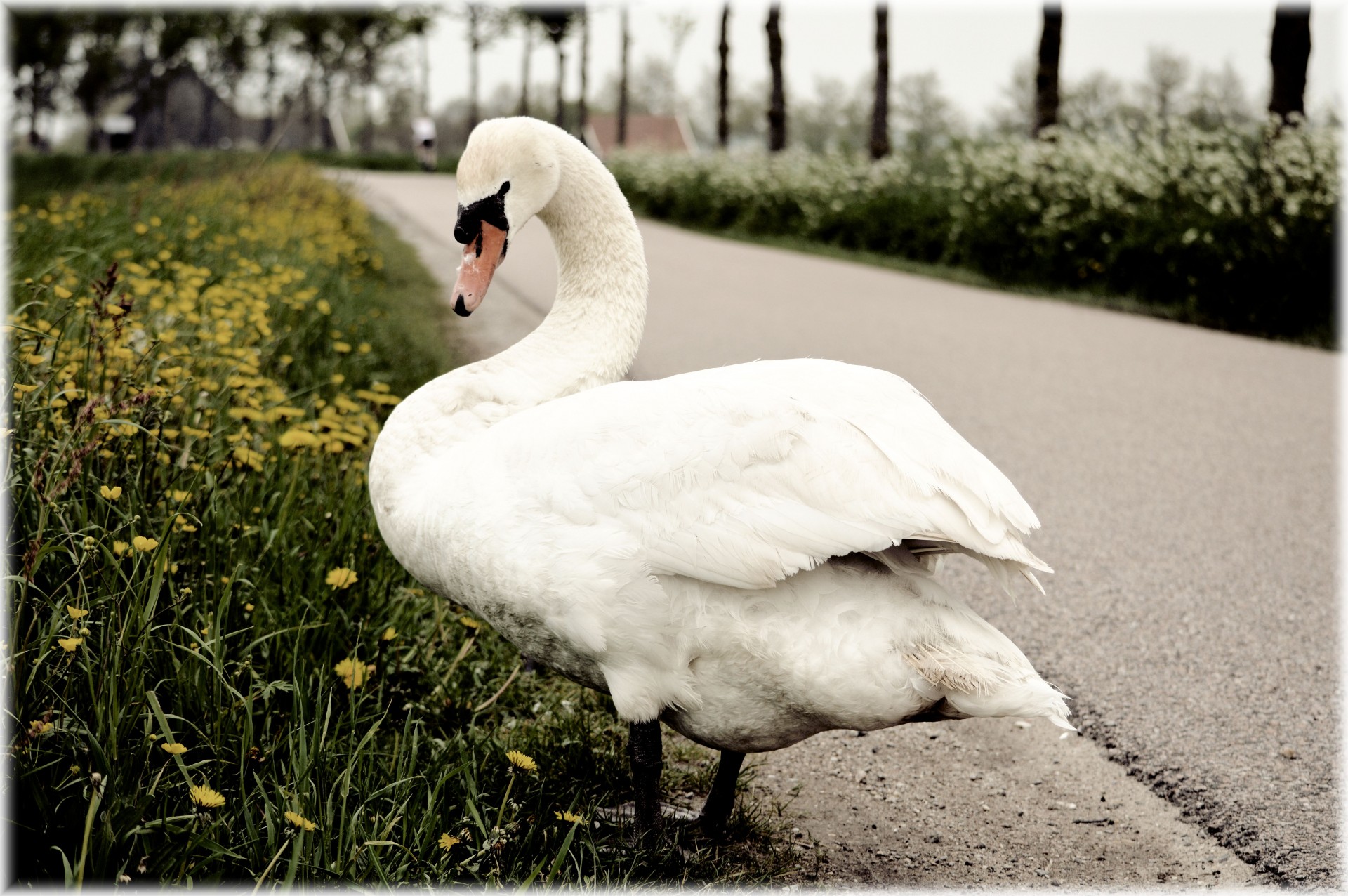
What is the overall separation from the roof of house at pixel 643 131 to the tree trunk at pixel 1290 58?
5624 cm

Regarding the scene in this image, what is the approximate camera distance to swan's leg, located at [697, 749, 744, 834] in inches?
107

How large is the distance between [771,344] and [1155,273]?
444 cm

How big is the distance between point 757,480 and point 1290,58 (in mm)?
12361

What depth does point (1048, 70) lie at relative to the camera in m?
15.3

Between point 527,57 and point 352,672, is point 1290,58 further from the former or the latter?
point 527,57

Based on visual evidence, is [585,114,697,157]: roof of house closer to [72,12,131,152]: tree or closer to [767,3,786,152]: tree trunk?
[72,12,131,152]: tree

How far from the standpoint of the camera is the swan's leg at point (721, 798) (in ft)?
8.91

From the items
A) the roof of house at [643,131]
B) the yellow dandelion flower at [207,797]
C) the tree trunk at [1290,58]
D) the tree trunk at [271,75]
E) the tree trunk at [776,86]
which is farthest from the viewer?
the roof of house at [643,131]

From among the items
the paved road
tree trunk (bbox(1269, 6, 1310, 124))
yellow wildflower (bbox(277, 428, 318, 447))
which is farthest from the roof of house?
yellow wildflower (bbox(277, 428, 318, 447))

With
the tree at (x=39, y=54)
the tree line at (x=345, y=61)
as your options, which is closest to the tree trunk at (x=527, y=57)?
the tree line at (x=345, y=61)

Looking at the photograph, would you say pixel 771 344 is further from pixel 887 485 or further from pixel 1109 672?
pixel 887 485

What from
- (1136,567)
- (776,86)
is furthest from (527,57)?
(1136,567)

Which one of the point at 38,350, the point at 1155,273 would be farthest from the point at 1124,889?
the point at 1155,273

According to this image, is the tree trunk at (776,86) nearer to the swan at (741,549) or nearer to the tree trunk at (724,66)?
the tree trunk at (724,66)
